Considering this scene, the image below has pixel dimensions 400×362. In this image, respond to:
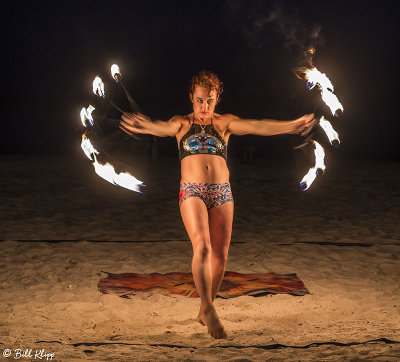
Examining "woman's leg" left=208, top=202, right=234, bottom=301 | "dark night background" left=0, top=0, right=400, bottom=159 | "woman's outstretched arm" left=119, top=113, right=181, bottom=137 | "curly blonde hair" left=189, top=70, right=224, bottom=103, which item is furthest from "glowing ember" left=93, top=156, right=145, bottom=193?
"dark night background" left=0, top=0, right=400, bottom=159

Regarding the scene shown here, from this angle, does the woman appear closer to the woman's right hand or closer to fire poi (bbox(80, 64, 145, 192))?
the woman's right hand

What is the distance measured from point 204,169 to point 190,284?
1.82 metres

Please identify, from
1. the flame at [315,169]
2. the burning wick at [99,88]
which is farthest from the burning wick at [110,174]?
the flame at [315,169]

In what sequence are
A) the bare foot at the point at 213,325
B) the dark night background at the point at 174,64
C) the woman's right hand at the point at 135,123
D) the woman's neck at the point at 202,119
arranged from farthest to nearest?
the dark night background at the point at 174,64 → the woman's right hand at the point at 135,123 → the woman's neck at the point at 202,119 → the bare foot at the point at 213,325

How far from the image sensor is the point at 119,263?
7.03 metres

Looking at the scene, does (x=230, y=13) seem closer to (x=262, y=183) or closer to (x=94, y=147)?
(x=262, y=183)

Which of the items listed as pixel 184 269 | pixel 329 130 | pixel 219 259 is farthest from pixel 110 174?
pixel 184 269

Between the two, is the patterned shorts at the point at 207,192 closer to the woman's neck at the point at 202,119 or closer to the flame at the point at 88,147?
the woman's neck at the point at 202,119

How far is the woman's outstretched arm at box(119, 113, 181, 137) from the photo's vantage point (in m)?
4.89

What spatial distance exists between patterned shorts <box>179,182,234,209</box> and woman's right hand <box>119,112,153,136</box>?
0.66 meters

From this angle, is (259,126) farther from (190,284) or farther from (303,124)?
(190,284)

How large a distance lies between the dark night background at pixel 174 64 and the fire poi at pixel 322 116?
16.3 metres

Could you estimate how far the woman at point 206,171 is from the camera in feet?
14.8

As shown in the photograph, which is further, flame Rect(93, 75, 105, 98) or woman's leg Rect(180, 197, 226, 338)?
flame Rect(93, 75, 105, 98)
